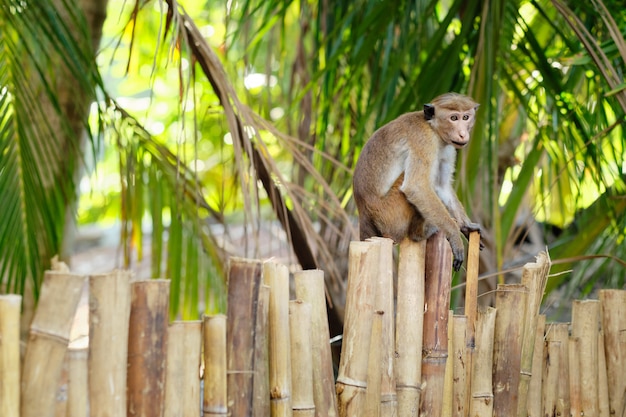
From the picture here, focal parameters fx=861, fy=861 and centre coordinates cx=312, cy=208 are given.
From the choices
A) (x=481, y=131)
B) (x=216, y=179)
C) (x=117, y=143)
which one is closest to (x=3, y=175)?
(x=117, y=143)

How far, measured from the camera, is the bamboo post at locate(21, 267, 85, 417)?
196 cm

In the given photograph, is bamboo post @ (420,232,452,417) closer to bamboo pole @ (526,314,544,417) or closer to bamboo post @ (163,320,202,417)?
bamboo pole @ (526,314,544,417)

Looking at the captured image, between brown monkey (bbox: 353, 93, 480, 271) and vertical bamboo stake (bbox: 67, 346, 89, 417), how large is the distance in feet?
6.26

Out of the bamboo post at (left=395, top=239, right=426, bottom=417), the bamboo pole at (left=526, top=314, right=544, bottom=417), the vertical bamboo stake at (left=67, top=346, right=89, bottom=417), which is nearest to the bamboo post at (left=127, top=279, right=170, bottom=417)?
the vertical bamboo stake at (left=67, top=346, right=89, bottom=417)

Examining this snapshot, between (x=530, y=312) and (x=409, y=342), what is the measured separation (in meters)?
0.50

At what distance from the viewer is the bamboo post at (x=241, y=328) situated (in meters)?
2.33

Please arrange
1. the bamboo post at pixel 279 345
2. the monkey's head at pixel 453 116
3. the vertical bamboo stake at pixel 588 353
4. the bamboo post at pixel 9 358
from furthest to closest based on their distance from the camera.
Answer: the monkey's head at pixel 453 116 → the vertical bamboo stake at pixel 588 353 → the bamboo post at pixel 279 345 → the bamboo post at pixel 9 358

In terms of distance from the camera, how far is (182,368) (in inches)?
89.1

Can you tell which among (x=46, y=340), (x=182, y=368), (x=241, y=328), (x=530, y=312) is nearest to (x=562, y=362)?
(x=530, y=312)

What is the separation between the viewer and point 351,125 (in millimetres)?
5348

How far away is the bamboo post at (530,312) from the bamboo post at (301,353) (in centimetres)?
88

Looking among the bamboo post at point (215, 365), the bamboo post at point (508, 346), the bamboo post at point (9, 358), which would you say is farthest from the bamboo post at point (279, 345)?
the bamboo post at point (508, 346)

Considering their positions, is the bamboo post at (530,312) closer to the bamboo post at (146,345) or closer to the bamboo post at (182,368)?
the bamboo post at (182,368)

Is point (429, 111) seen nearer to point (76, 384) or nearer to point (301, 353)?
point (301, 353)
